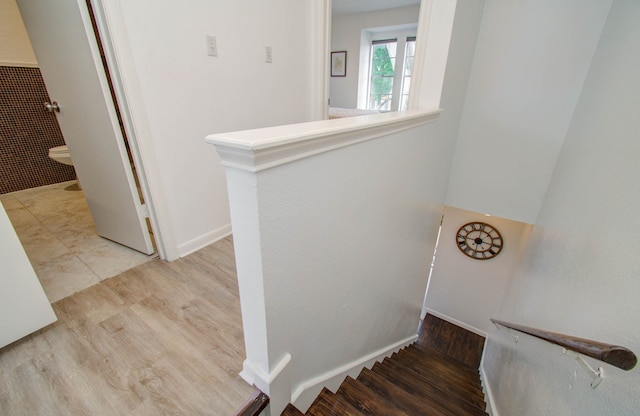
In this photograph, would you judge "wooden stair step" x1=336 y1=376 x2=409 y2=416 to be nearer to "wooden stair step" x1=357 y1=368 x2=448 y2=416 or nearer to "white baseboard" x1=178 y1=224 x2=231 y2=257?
"wooden stair step" x1=357 y1=368 x2=448 y2=416

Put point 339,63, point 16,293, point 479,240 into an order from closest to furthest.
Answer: point 16,293 < point 479,240 < point 339,63

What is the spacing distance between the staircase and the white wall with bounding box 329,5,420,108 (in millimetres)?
5069

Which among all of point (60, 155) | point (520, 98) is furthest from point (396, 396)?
point (60, 155)

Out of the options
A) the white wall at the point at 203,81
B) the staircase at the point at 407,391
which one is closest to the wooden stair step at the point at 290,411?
the staircase at the point at 407,391

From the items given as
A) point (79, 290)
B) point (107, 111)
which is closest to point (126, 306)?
point (79, 290)

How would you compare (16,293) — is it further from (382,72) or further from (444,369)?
(382,72)

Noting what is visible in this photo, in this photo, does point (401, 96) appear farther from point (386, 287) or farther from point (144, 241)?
point (144, 241)

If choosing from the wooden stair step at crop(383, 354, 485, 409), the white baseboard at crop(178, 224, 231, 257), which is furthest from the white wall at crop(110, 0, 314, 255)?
the wooden stair step at crop(383, 354, 485, 409)

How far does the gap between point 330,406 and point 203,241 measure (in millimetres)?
1231

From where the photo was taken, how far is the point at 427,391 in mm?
1855

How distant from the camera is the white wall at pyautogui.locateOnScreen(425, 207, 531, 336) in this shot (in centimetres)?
359

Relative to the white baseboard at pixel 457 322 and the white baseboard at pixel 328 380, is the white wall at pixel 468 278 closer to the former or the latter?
the white baseboard at pixel 457 322

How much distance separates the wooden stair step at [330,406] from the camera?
1121 mm

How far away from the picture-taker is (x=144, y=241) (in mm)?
1650
